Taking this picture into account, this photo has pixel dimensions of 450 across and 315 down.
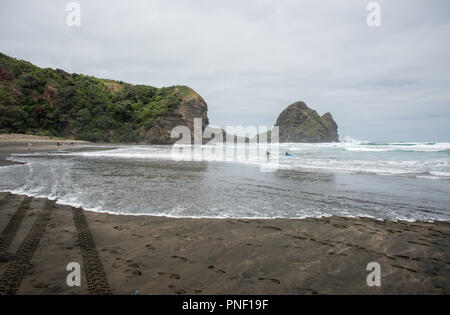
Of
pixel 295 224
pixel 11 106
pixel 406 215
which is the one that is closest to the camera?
pixel 295 224

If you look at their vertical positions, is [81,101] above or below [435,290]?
above

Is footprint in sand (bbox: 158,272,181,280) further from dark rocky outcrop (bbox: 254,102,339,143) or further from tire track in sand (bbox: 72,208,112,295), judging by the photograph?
dark rocky outcrop (bbox: 254,102,339,143)

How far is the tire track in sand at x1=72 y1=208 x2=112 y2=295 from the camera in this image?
2.69m

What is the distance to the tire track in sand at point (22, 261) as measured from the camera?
104 inches

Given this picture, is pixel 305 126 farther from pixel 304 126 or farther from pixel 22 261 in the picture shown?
pixel 22 261

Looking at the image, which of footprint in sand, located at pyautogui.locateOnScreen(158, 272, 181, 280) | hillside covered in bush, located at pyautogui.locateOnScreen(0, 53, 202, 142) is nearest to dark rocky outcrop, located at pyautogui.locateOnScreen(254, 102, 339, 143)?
hillside covered in bush, located at pyautogui.locateOnScreen(0, 53, 202, 142)

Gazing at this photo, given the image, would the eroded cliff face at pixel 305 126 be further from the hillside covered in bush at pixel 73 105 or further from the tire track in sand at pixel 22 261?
the tire track in sand at pixel 22 261

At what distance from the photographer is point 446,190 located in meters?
9.77

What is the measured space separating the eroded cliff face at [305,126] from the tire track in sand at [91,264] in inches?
6145

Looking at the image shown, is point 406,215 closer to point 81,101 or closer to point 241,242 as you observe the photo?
point 241,242

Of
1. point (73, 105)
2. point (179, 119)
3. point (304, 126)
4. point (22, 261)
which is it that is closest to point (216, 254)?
point (22, 261)

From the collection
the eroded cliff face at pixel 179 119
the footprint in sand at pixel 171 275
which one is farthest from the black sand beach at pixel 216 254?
the eroded cliff face at pixel 179 119

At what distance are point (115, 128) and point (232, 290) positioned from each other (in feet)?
264
